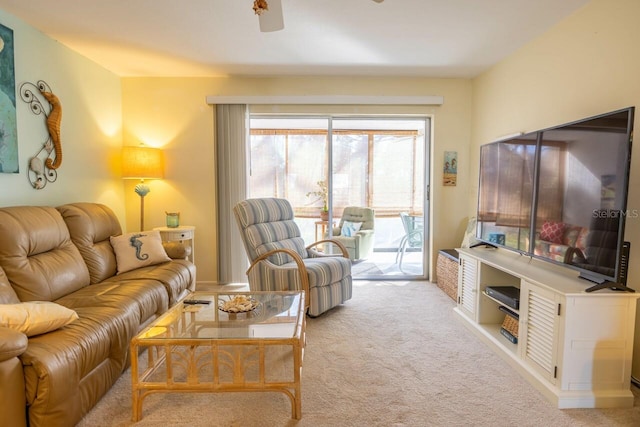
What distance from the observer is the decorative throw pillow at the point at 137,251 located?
2.76 m

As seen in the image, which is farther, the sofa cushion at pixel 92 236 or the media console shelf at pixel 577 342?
the sofa cushion at pixel 92 236

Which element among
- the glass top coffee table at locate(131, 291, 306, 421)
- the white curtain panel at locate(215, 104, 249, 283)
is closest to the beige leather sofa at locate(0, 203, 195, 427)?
the glass top coffee table at locate(131, 291, 306, 421)

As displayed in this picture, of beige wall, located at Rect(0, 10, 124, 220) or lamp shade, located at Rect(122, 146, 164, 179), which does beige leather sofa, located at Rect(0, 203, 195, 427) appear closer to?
beige wall, located at Rect(0, 10, 124, 220)

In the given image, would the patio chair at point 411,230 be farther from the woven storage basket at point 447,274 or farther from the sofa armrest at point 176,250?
the sofa armrest at point 176,250

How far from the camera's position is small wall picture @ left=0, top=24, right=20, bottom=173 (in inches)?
93.1

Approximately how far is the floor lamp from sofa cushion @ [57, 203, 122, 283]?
714 mm

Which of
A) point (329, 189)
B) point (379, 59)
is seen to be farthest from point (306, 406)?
point (379, 59)

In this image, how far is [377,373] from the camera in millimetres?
2055

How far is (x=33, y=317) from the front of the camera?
150cm

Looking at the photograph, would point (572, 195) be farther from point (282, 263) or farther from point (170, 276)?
point (170, 276)

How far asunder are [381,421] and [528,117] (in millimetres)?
2697

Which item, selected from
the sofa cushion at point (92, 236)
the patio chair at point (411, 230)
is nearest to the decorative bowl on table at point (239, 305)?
the sofa cushion at point (92, 236)

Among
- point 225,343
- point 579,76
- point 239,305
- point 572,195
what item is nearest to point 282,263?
point 239,305

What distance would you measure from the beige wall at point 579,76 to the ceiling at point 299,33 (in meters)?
0.15
